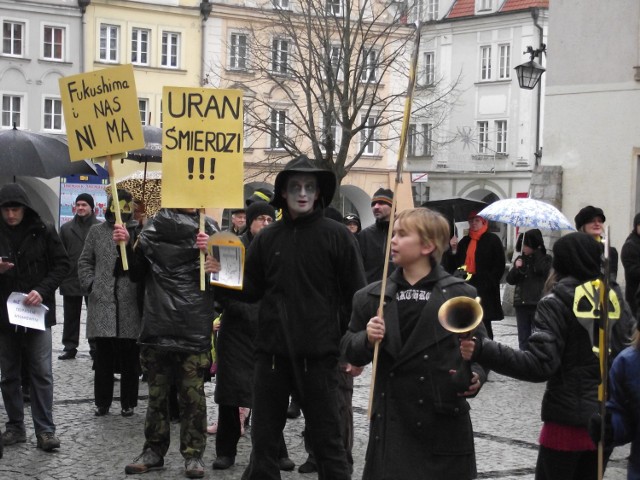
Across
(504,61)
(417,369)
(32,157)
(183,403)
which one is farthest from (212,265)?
(504,61)

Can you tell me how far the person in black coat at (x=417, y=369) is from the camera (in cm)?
527

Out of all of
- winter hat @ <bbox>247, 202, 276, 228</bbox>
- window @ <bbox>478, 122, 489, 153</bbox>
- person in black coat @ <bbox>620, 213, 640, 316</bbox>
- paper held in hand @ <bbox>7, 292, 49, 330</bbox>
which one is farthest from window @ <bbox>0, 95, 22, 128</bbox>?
winter hat @ <bbox>247, 202, 276, 228</bbox>

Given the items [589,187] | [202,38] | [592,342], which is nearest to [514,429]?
[592,342]

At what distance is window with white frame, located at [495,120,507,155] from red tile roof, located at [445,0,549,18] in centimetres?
Result: 514


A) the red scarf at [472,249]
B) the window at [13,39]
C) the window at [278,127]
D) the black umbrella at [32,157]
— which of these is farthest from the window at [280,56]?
the black umbrella at [32,157]

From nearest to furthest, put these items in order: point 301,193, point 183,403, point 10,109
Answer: point 301,193, point 183,403, point 10,109

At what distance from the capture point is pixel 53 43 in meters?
47.4

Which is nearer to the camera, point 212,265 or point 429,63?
point 212,265

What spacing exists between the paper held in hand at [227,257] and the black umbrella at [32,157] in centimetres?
430

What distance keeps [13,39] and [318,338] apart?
139ft

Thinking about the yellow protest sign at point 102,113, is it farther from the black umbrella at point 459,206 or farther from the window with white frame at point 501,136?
the window with white frame at point 501,136

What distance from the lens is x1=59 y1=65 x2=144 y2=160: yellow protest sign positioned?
8.69 m

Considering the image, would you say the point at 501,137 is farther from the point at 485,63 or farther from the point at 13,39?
the point at 13,39

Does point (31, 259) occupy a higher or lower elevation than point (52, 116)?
lower
